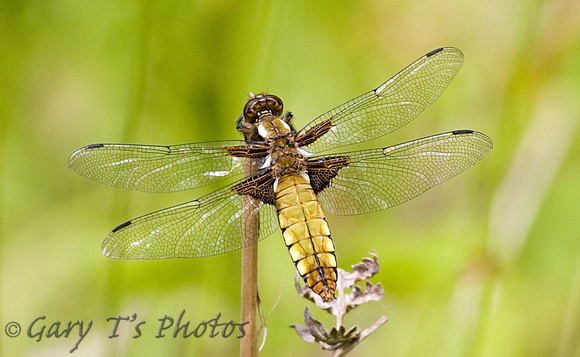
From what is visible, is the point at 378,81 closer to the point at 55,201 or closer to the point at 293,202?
the point at 293,202

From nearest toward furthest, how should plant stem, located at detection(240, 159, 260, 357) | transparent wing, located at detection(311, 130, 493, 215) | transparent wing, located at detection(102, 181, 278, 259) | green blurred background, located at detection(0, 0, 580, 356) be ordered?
plant stem, located at detection(240, 159, 260, 357)
transparent wing, located at detection(102, 181, 278, 259)
transparent wing, located at detection(311, 130, 493, 215)
green blurred background, located at detection(0, 0, 580, 356)

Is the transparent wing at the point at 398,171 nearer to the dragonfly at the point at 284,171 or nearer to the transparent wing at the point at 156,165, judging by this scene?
the dragonfly at the point at 284,171

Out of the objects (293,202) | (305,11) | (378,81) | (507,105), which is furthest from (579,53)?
(293,202)

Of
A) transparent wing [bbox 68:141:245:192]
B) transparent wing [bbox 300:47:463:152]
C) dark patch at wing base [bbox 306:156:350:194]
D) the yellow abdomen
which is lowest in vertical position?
the yellow abdomen

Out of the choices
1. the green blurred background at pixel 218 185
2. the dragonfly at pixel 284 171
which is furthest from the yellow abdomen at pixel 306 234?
the green blurred background at pixel 218 185

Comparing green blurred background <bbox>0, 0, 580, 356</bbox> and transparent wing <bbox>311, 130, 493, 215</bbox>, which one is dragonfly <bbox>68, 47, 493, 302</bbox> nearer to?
transparent wing <bbox>311, 130, 493, 215</bbox>

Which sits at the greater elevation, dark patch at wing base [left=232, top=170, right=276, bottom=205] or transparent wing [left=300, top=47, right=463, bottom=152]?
transparent wing [left=300, top=47, right=463, bottom=152]

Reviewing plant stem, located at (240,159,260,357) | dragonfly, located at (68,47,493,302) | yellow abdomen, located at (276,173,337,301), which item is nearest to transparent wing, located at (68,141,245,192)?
dragonfly, located at (68,47,493,302)
